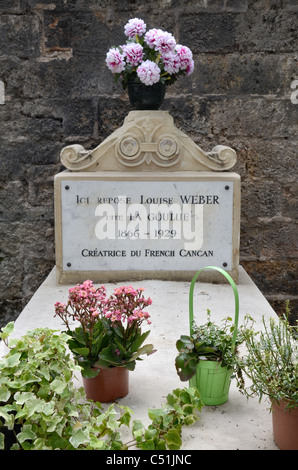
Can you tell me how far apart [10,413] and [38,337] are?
0.28 meters

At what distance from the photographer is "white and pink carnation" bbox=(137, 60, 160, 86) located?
10.9 ft

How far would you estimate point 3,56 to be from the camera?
422cm

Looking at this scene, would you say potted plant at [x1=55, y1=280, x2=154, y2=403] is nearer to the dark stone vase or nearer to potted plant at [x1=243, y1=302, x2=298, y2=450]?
potted plant at [x1=243, y1=302, x2=298, y2=450]

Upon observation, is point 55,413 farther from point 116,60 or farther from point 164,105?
point 164,105

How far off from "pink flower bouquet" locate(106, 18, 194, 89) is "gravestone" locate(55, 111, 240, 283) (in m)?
0.29

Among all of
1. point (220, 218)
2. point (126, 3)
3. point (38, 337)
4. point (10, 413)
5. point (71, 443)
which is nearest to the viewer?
point (71, 443)

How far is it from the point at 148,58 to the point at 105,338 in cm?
228

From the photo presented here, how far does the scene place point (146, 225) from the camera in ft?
11.3

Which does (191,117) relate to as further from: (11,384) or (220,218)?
(11,384)

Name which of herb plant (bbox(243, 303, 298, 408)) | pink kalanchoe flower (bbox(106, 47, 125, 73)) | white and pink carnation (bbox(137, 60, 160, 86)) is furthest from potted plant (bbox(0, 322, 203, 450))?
pink kalanchoe flower (bbox(106, 47, 125, 73))

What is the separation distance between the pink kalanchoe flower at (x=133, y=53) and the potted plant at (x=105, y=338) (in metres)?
2.04

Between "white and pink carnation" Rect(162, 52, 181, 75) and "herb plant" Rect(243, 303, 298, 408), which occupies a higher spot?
"white and pink carnation" Rect(162, 52, 181, 75)

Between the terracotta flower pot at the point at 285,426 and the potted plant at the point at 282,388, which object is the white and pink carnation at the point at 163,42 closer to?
the potted plant at the point at 282,388
